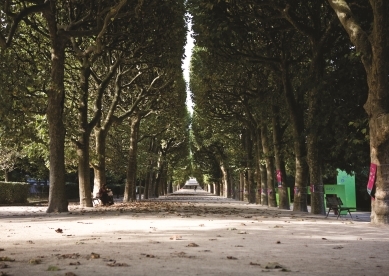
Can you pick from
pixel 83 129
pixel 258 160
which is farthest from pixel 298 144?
pixel 258 160

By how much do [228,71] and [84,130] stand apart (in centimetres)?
962

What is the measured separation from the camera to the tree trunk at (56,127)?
20344 mm

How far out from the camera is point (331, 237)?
11320mm

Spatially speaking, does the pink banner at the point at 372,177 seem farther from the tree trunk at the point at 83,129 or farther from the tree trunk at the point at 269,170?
the tree trunk at the point at 269,170

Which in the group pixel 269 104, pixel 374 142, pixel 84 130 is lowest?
pixel 374 142

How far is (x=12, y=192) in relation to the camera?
35281mm

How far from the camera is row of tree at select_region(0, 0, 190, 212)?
1991cm

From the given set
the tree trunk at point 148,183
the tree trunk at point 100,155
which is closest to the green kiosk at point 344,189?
the tree trunk at point 100,155

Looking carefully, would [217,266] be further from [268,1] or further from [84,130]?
[84,130]

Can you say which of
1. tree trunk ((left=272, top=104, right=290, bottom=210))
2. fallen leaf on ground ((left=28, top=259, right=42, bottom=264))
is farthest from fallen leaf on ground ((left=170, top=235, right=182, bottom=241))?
tree trunk ((left=272, top=104, right=290, bottom=210))

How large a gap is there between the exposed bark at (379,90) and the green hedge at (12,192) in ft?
88.0

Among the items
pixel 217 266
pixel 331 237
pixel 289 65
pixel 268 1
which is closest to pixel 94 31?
pixel 268 1

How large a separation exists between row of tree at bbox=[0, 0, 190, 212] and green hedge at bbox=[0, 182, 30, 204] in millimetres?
4747

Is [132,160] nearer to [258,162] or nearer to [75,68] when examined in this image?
[258,162]
